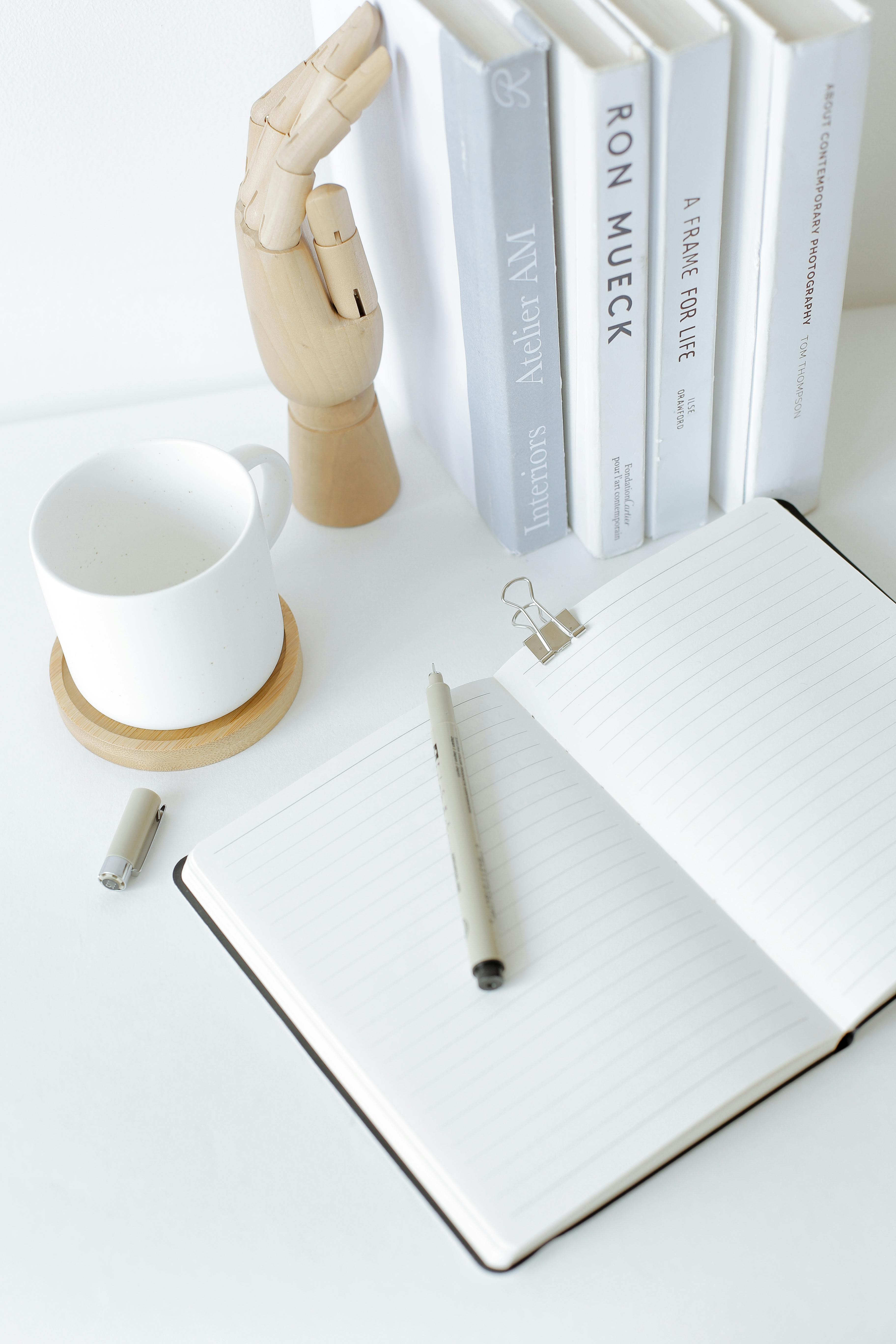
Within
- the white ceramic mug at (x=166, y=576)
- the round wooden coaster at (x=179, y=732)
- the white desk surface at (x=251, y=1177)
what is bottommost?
the white desk surface at (x=251, y=1177)

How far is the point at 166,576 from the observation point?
27.1 inches

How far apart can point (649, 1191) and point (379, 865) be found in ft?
0.63

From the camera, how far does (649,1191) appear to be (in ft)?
1.61

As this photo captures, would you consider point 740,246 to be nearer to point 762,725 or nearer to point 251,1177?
Result: point 762,725

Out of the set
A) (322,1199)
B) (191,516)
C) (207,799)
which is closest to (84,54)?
(191,516)

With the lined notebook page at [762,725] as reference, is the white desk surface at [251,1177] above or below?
below

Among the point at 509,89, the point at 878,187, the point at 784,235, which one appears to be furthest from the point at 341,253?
the point at 878,187

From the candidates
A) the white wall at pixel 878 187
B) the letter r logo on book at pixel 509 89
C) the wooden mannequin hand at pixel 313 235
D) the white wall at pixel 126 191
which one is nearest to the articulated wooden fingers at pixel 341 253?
the wooden mannequin hand at pixel 313 235

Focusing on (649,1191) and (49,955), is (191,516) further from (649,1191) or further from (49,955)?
(649,1191)

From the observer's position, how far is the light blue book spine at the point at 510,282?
21.2 inches

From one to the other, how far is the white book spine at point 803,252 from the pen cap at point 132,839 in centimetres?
42

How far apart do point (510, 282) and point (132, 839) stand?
1.20 feet

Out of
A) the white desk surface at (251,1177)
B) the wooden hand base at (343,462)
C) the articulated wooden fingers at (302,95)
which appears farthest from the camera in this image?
the wooden hand base at (343,462)

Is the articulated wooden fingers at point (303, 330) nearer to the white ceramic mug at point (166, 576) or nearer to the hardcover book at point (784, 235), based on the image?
the white ceramic mug at point (166, 576)
